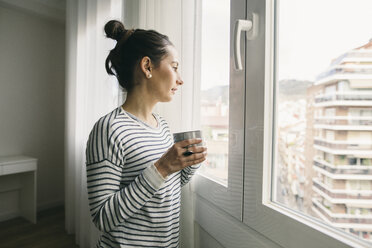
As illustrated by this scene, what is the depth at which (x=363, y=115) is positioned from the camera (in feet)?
1.67

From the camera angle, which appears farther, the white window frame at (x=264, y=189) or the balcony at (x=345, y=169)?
the white window frame at (x=264, y=189)

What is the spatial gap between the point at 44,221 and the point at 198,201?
2527 mm

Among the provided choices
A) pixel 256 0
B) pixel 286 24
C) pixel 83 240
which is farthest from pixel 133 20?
pixel 83 240

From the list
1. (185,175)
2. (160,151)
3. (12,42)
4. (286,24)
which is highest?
(12,42)

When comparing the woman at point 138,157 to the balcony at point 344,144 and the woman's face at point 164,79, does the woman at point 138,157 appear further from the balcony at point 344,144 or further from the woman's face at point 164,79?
the balcony at point 344,144

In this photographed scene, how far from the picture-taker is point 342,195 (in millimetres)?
551

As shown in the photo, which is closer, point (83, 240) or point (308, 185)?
point (308, 185)

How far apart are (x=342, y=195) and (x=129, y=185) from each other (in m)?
0.57

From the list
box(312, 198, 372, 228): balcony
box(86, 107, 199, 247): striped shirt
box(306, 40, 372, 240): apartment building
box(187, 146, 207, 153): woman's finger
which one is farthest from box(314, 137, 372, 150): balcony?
box(86, 107, 199, 247): striped shirt

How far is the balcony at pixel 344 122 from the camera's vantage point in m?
0.51

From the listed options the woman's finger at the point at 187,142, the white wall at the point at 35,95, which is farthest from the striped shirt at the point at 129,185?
the white wall at the point at 35,95

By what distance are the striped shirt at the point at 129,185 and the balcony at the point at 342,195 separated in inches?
16.4

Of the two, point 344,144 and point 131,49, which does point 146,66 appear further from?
point 344,144

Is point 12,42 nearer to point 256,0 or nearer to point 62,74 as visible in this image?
point 62,74
